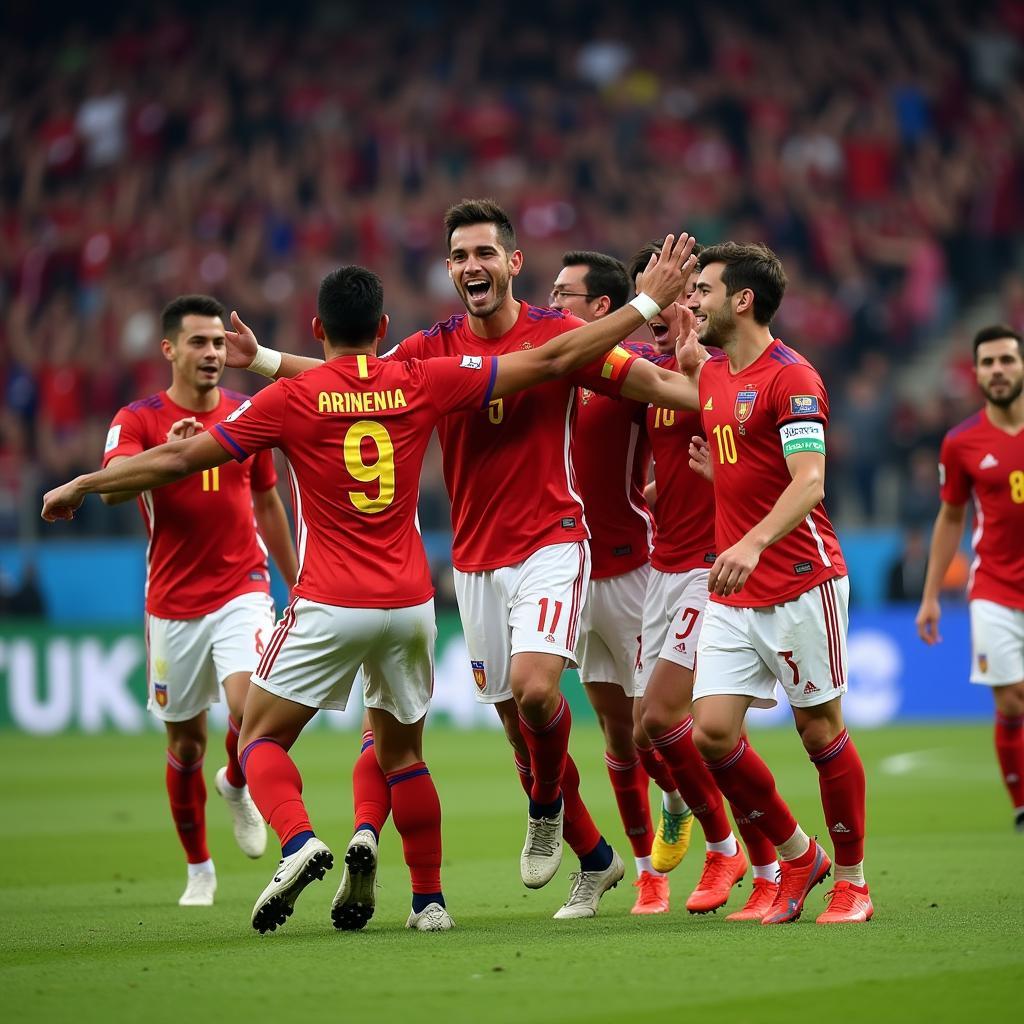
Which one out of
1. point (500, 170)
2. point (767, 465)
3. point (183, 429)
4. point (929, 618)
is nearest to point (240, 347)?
point (183, 429)

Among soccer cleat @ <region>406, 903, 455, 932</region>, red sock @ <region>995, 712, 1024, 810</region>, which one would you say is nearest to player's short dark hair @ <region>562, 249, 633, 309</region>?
soccer cleat @ <region>406, 903, 455, 932</region>

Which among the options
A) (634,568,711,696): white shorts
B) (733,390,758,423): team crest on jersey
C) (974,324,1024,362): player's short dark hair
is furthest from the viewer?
(974,324,1024,362): player's short dark hair

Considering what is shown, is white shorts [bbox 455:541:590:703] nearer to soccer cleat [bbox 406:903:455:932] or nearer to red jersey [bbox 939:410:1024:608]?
soccer cleat [bbox 406:903:455:932]

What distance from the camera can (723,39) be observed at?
28.1 metres

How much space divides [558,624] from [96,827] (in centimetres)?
605

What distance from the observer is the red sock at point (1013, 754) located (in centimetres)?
1056

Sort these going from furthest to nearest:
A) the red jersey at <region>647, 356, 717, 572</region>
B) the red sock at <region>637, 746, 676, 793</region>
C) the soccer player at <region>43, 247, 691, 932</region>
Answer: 1. the red sock at <region>637, 746, 676, 793</region>
2. the red jersey at <region>647, 356, 717, 572</region>
3. the soccer player at <region>43, 247, 691, 932</region>

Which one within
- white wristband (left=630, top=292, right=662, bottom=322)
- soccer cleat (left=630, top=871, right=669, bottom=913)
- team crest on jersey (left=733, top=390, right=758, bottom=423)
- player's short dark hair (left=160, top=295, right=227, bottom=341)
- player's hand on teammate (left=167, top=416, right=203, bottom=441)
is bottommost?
soccer cleat (left=630, top=871, right=669, bottom=913)

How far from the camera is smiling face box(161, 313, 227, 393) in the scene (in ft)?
30.1

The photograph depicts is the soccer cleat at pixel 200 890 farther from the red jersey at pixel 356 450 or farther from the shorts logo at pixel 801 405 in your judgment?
the shorts logo at pixel 801 405

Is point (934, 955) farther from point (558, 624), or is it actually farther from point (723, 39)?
point (723, 39)

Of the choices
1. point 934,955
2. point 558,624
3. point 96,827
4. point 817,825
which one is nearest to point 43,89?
point 96,827

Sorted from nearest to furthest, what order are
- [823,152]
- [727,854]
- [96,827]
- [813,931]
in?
[813,931]
[727,854]
[96,827]
[823,152]

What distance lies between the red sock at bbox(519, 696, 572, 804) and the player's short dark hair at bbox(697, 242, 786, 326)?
1831mm
